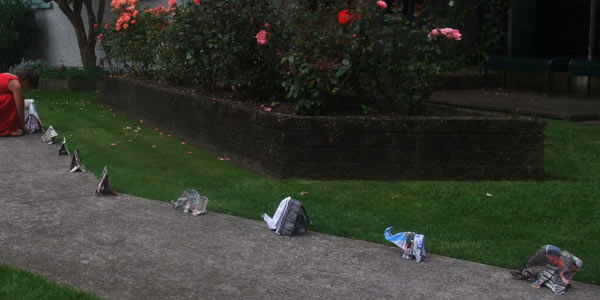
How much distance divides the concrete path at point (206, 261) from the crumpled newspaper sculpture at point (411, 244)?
61 millimetres

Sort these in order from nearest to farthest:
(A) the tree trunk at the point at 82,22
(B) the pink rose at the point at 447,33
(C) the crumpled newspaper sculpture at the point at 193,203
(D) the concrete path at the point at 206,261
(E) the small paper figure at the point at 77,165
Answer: (D) the concrete path at the point at 206,261
(C) the crumpled newspaper sculpture at the point at 193,203
(B) the pink rose at the point at 447,33
(E) the small paper figure at the point at 77,165
(A) the tree trunk at the point at 82,22

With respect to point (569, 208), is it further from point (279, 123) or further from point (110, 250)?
point (110, 250)

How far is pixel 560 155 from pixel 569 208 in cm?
235

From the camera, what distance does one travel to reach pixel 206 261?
14.8ft

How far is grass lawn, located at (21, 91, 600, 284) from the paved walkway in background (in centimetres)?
232

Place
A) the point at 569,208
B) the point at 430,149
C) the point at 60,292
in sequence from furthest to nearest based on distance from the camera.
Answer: the point at 430,149, the point at 569,208, the point at 60,292

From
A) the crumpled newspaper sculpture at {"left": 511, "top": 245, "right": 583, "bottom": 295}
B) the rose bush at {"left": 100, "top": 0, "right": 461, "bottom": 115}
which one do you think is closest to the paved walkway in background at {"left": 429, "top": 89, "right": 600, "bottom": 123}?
the rose bush at {"left": 100, "top": 0, "right": 461, "bottom": 115}

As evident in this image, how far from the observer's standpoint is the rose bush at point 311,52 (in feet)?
23.3

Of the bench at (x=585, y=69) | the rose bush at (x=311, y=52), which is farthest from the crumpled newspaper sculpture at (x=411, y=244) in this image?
the bench at (x=585, y=69)

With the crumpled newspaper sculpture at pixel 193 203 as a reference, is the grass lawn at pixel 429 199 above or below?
below

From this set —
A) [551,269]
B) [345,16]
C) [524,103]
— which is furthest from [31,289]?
[524,103]

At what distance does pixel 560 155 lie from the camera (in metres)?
8.09

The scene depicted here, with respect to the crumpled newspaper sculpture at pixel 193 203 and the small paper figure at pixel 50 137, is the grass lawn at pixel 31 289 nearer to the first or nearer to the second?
the crumpled newspaper sculpture at pixel 193 203

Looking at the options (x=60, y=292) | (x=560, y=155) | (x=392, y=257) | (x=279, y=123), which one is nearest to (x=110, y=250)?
(x=60, y=292)
